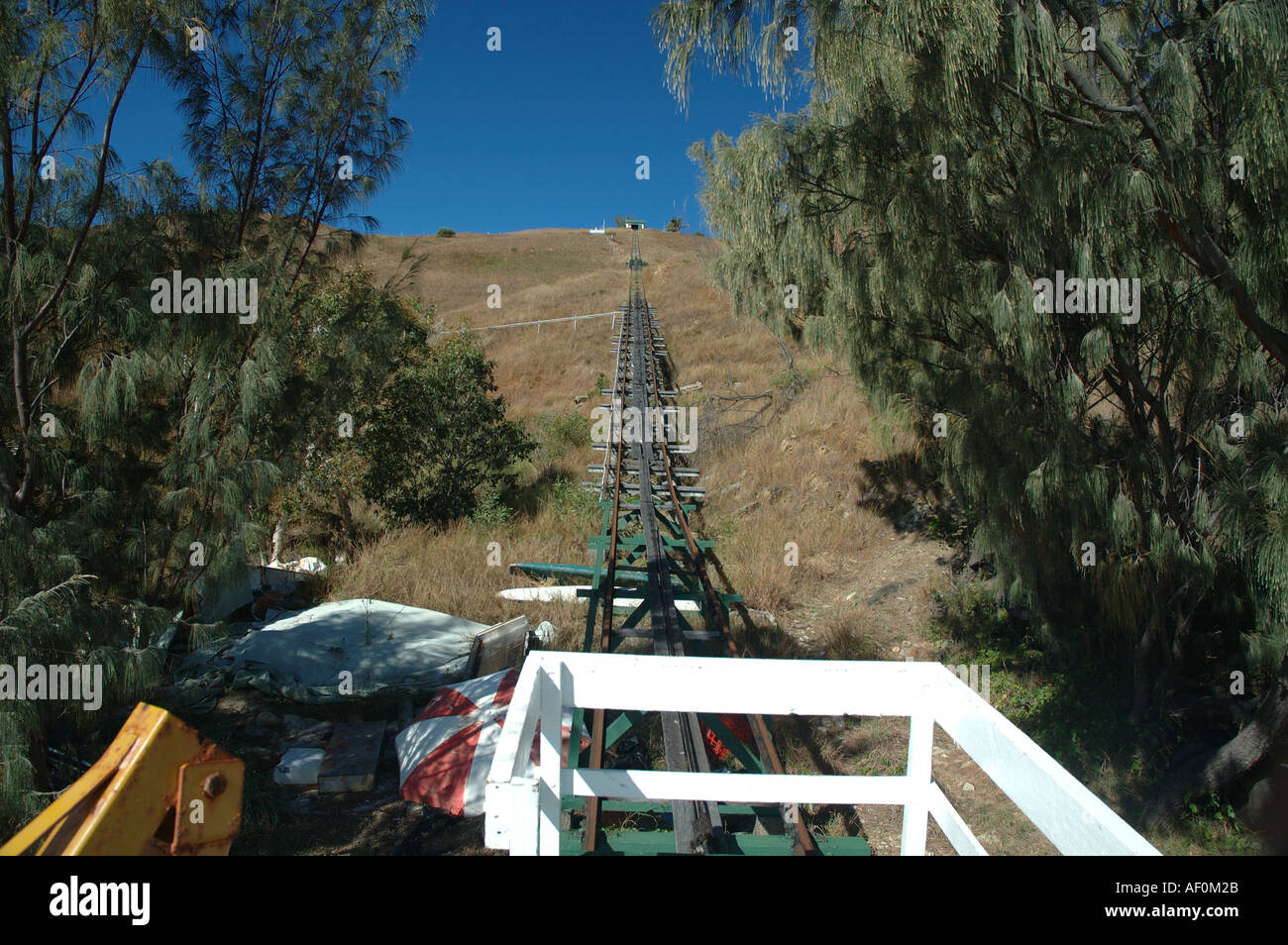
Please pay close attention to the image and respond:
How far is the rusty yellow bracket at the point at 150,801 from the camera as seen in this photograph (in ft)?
6.17

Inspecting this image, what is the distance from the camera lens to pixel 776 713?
2.23m

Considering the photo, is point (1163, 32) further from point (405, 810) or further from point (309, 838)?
point (309, 838)

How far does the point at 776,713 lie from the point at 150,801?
1653 mm

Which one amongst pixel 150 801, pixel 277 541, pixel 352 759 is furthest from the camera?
pixel 277 541

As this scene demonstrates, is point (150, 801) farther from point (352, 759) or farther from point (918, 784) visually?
point (352, 759)

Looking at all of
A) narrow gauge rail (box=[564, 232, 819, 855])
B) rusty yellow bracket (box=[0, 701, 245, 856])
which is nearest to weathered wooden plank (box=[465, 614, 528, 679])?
narrow gauge rail (box=[564, 232, 819, 855])

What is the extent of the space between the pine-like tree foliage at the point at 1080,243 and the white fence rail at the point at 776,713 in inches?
114

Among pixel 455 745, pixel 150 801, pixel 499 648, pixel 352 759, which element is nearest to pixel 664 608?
pixel 499 648

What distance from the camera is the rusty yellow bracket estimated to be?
1882mm

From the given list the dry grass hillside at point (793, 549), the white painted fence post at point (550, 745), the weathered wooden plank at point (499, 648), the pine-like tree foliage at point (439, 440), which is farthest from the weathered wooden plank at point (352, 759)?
the pine-like tree foliage at point (439, 440)

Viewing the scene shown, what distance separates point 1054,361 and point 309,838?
18.7ft

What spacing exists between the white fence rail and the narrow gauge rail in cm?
129

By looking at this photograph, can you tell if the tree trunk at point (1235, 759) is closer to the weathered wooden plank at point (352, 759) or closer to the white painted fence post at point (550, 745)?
the white painted fence post at point (550, 745)
